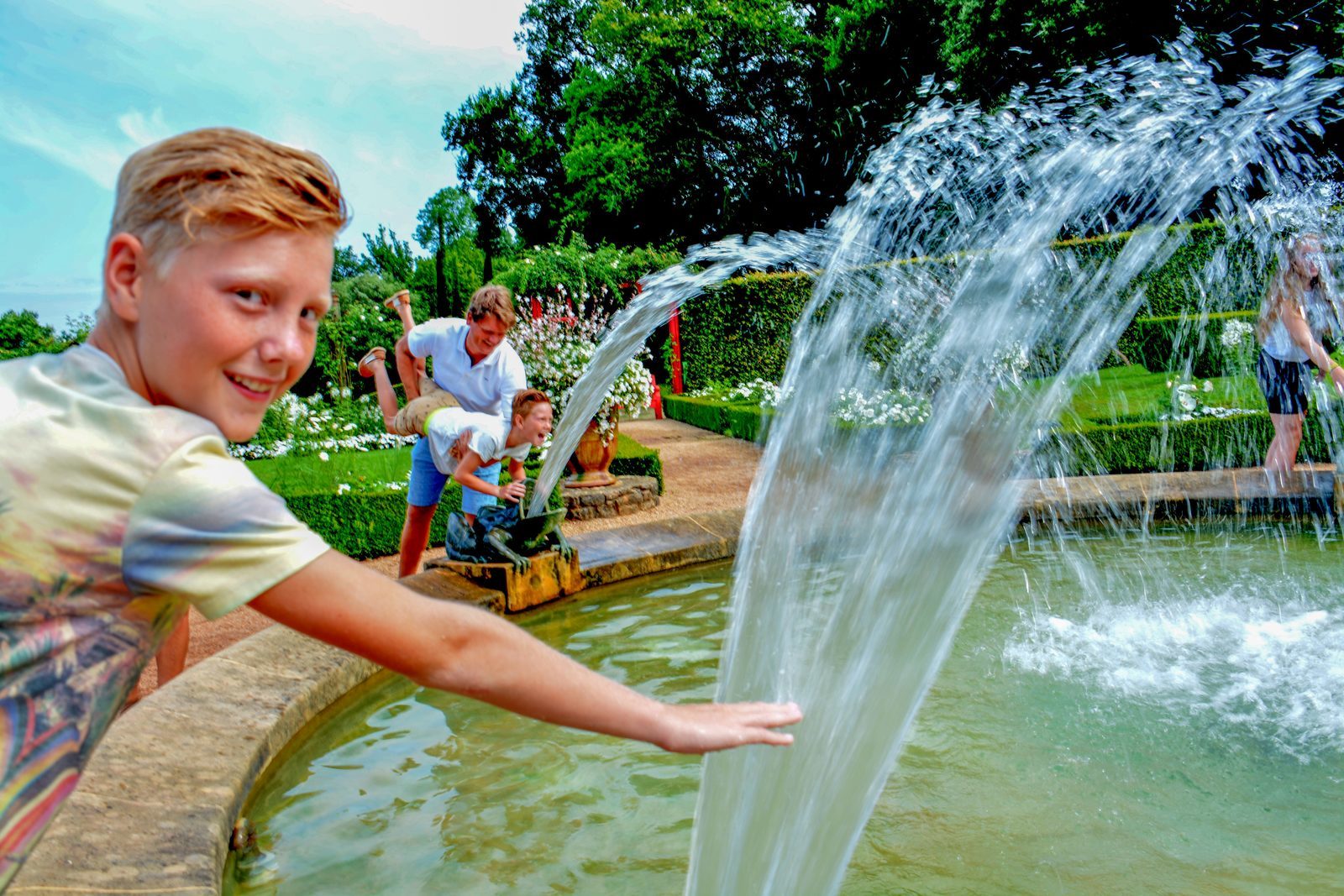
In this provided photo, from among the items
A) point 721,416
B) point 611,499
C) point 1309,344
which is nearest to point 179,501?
point 1309,344

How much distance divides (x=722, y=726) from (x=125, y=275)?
0.84m

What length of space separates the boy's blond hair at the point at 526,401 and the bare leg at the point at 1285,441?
13.9ft

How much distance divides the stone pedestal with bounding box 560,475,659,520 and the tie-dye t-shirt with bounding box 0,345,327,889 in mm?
6567

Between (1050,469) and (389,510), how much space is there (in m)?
4.78

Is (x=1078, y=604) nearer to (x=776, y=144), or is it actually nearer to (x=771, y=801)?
(x=771, y=801)

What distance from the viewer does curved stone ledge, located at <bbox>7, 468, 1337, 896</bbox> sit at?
7.05ft

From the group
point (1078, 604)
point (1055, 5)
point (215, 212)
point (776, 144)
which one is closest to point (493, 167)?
point (776, 144)

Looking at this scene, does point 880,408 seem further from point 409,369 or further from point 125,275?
point 125,275

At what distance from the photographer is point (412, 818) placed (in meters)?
2.99

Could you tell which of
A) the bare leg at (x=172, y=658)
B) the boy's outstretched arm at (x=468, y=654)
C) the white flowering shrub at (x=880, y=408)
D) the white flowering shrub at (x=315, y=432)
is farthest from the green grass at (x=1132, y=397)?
the boy's outstretched arm at (x=468, y=654)

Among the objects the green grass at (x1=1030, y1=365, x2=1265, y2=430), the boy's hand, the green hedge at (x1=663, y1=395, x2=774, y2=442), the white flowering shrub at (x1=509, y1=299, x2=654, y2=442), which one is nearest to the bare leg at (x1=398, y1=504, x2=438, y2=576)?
the white flowering shrub at (x1=509, y1=299, x2=654, y2=442)

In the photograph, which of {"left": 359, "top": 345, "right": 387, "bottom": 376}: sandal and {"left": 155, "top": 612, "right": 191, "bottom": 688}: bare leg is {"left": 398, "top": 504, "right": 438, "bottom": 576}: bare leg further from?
{"left": 155, "top": 612, "right": 191, "bottom": 688}: bare leg

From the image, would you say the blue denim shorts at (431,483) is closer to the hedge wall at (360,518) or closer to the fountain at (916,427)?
the fountain at (916,427)

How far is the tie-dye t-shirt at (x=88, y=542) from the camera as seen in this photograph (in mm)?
969
